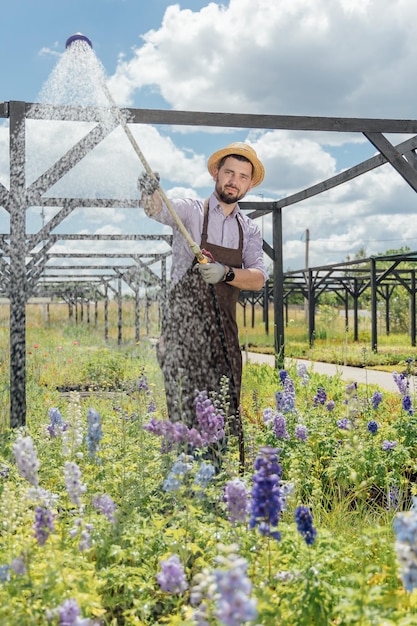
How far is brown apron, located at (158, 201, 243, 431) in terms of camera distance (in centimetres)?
347

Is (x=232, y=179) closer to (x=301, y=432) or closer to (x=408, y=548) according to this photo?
(x=301, y=432)

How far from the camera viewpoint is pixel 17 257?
4.72 meters

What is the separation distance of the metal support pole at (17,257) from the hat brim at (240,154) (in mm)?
1576

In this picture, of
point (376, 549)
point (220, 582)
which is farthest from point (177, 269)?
point (220, 582)

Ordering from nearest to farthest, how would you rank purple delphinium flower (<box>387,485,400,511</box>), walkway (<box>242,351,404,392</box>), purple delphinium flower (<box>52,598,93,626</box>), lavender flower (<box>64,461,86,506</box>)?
purple delphinium flower (<box>52,598,93,626</box>) < lavender flower (<box>64,461,86,506</box>) < purple delphinium flower (<box>387,485,400,511</box>) < walkway (<box>242,351,404,392</box>)

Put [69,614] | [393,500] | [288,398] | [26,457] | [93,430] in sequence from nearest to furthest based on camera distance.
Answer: [69,614] < [26,457] < [93,430] < [393,500] < [288,398]

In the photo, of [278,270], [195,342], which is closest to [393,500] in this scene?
[195,342]

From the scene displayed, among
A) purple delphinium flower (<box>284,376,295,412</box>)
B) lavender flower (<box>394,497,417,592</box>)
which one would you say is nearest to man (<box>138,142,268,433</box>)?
purple delphinium flower (<box>284,376,295,412</box>)

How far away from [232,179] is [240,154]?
0.14 meters

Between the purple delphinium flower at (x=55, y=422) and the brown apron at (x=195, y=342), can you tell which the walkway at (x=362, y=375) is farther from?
the purple delphinium flower at (x=55, y=422)

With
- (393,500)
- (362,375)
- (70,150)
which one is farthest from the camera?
(362,375)

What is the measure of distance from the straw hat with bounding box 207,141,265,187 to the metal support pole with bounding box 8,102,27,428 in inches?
62.3

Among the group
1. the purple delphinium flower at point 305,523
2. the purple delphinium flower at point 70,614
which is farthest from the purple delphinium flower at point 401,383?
the purple delphinium flower at point 70,614

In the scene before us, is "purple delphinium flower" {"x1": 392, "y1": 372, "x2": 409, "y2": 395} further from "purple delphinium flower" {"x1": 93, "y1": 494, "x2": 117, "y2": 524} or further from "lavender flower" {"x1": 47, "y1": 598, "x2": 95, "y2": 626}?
"lavender flower" {"x1": 47, "y1": 598, "x2": 95, "y2": 626}
